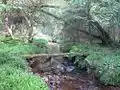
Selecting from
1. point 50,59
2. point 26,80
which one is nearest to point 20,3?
point 50,59

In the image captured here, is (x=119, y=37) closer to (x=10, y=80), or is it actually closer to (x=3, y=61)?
(x=3, y=61)

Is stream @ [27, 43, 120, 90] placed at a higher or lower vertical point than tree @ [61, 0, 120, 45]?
lower

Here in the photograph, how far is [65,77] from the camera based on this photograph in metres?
12.1

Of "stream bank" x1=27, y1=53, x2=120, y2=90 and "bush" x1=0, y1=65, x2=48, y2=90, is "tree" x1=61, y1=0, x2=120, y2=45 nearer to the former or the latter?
"stream bank" x1=27, y1=53, x2=120, y2=90

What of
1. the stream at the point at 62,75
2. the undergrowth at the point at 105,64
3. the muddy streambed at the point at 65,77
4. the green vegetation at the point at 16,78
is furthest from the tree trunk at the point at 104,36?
the green vegetation at the point at 16,78

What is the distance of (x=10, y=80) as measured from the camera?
7.51m

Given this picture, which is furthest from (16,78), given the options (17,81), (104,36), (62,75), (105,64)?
(104,36)

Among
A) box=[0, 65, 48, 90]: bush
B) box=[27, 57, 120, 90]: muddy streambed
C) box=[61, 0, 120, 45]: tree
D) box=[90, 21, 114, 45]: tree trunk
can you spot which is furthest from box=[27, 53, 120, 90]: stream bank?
box=[90, 21, 114, 45]: tree trunk

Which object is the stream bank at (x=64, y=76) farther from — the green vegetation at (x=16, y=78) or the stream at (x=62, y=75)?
the green vegetation at (x=16, y=78)

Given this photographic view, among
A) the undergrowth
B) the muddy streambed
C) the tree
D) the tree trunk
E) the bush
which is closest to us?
the bush

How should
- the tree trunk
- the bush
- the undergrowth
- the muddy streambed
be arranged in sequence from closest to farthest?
the bush → the undergrowth → the muddy streambed → the tree trunk

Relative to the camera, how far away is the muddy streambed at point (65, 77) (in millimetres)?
10633

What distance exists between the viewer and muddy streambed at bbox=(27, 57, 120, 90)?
10.6m

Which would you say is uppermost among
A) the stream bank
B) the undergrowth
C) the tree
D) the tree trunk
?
the tree
